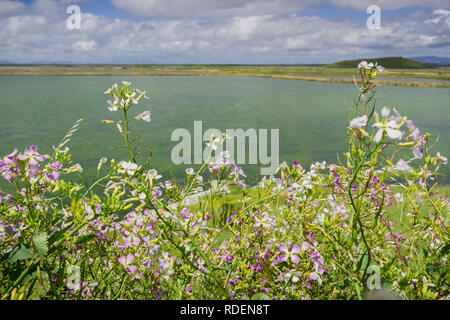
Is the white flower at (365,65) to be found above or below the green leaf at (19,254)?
above

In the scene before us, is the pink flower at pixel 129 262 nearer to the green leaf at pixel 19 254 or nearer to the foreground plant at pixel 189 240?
the foreground plant at pixel 189 240

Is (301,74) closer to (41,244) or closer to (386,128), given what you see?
(386,128)

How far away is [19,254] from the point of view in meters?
1.21

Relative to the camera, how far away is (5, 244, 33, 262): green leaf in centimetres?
118

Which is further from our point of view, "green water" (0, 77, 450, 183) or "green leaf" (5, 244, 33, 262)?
"green water" (0, 77, 450, 183)

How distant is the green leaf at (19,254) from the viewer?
1183 millimetres

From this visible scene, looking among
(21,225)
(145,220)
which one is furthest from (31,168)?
(145,220)
